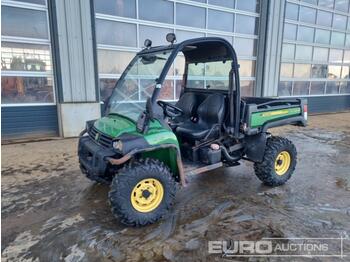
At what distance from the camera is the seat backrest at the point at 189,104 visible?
3789 millimetres

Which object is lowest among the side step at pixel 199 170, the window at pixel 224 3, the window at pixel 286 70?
the side step at pixel 199 170

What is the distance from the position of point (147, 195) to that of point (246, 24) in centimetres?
824

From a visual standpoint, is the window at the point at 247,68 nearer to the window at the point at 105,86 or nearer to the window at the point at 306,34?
the window at the point at 306,34

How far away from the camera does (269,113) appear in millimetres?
3639

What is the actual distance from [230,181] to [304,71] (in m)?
8.79

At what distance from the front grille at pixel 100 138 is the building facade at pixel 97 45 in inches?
24.0

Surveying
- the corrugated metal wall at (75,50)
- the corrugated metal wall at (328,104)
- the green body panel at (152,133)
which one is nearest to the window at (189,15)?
the corrugated metal wall at (75,50)

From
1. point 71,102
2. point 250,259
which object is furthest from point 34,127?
point 250,259

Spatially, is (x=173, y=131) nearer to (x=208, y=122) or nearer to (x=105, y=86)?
(x=208, y=122)

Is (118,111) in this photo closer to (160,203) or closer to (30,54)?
(160,203)

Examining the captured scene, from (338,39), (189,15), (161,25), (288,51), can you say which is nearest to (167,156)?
(161,25)

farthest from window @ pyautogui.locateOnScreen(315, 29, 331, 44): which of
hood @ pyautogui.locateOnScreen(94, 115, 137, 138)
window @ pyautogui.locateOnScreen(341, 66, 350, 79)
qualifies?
hood @ pyautogui.locateOnScreen(94, 115, 137, 138)

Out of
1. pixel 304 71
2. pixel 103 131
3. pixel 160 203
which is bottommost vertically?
pixel 160 203

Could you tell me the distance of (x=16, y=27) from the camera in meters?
5.86
